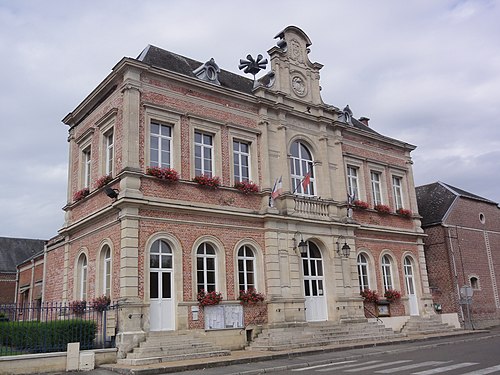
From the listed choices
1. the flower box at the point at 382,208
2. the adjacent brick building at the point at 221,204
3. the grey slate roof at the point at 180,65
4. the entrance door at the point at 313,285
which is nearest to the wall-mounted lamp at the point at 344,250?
the adjacent brick building at the point at 221,204

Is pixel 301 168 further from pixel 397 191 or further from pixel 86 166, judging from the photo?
pixel 86 166

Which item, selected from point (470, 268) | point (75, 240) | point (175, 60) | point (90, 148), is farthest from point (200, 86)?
point (470, 268)

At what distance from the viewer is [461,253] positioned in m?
23.9

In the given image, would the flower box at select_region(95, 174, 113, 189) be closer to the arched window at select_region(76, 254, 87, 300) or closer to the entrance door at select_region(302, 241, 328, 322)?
the arched window at select_region(76, 254, 87, 300)

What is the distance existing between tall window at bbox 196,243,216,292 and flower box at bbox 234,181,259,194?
227 centimetres

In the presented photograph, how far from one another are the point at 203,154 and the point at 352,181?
7.59 metres

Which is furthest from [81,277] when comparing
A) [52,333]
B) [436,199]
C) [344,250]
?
[436,199]

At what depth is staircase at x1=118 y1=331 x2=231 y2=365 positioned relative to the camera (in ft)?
40.2

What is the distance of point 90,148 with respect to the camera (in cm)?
1755

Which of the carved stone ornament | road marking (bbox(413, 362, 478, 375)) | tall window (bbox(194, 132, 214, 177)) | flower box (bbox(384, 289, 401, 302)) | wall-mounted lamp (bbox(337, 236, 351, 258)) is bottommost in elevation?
road marking (bbox(413, 362, 478, 375))

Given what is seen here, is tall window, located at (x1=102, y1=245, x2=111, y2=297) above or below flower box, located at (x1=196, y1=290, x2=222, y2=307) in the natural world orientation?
above

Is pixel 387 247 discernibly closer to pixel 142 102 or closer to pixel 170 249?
pixel 170 249

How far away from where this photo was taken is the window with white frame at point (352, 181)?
20.7m

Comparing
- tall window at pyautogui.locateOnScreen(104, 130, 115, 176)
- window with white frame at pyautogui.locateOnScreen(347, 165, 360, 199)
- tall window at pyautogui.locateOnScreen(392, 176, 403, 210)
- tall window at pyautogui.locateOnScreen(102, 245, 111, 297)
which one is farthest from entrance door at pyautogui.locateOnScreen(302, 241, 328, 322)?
tall window at pyautogui.locateOnScreen(104, 130, 115, 176)
